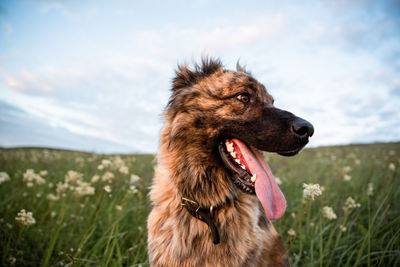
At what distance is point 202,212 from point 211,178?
38 centimetres

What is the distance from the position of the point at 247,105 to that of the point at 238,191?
3.01ft

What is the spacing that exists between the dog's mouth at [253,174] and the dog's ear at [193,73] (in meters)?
0.96

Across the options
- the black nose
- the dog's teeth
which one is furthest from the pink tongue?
the black nose

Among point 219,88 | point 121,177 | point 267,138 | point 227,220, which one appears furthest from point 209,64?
point 121,177

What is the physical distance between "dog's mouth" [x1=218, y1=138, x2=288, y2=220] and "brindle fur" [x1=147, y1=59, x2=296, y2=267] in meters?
0.13

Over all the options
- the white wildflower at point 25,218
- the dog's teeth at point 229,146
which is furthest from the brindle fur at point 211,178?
the white wildflower at point 25,218

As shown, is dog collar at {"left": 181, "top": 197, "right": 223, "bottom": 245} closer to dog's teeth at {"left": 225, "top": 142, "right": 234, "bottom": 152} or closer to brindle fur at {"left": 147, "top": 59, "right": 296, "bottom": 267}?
brindle fur at {"left": 147, "top": 59, "right": 296, "bottom": 267}

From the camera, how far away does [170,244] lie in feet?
6.77

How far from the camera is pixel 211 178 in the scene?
237 cm

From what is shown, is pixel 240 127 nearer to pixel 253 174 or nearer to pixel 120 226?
pixel 253 174

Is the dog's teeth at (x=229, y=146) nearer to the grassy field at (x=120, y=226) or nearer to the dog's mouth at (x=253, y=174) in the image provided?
the dog's mouth at (x=253, y=174)

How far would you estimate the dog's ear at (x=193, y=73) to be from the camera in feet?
9.34

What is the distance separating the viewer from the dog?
2.02 metres

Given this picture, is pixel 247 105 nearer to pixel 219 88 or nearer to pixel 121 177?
pixel 219 88
